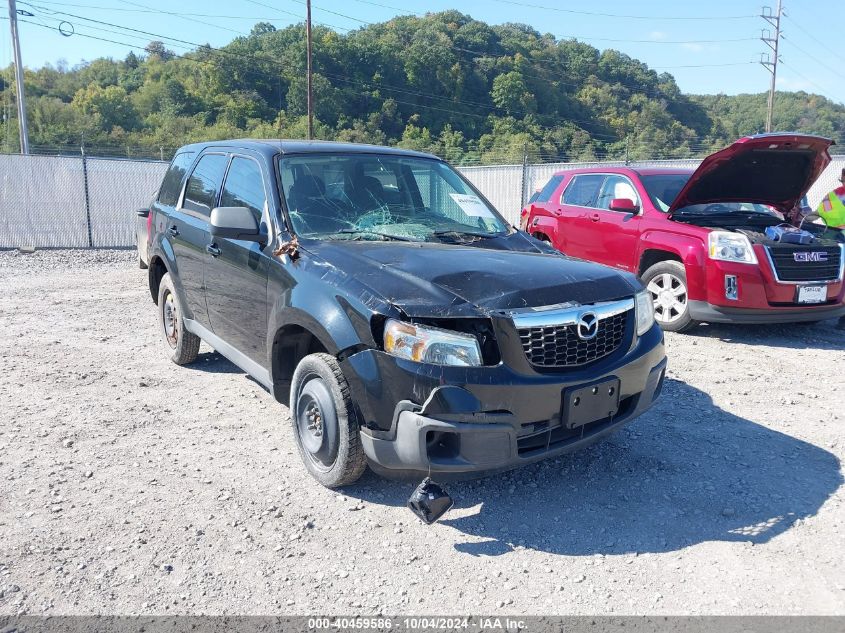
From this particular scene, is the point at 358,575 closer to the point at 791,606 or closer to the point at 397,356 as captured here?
the point at 397,356

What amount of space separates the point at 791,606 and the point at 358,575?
1753mm

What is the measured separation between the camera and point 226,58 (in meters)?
49.3

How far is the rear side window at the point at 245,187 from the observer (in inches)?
163

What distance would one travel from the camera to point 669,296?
7.16 m

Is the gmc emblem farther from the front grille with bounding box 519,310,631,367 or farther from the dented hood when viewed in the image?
the front grille with bounding box 519,310,631,367

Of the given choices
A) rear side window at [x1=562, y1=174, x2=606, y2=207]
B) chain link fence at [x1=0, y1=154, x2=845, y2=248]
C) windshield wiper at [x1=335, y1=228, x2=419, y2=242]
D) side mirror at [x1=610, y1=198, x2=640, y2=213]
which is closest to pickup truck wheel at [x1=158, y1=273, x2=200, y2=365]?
windshield wiper at [x1=335, y1=228, x2=419, y2=242]

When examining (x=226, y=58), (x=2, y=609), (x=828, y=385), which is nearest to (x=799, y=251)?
(x=828, y=385)

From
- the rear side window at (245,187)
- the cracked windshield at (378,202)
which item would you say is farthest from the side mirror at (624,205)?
the rear side window at (245,187)

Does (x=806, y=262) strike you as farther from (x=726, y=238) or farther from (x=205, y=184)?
(x=205, y=184)

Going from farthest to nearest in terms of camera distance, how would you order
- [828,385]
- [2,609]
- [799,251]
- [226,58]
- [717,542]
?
1. [226,58]
2. [799,251]
3. [828,385]
4. [717,542]
5. [2,609]

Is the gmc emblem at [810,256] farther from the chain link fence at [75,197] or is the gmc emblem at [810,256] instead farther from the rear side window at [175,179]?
the chain link fence at [75,197]

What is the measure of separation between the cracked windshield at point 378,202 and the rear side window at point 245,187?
19cm

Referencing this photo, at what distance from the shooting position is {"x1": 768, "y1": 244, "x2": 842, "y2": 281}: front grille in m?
6.53

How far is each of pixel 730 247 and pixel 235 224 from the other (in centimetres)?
497
